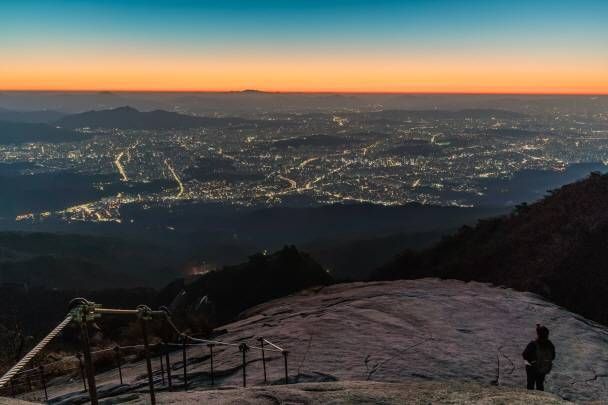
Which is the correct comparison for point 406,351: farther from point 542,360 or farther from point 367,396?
point 367,396

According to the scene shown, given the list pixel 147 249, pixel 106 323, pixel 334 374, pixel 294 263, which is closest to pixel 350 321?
pixel 334 374

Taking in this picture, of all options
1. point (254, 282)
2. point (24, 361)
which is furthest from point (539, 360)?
point (254, 282)

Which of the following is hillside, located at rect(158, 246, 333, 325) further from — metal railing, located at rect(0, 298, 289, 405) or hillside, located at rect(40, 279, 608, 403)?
metal railing, located at rect(0, 298, 289, 405)

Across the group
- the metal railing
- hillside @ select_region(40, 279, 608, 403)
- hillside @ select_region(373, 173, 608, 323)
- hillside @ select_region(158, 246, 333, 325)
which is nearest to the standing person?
hillside @ select_region(40, 279, 608, 403)

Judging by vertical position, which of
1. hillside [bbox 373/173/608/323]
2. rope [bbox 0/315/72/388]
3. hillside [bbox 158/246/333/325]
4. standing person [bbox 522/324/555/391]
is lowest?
hillside [bbox 158/246/333/325]

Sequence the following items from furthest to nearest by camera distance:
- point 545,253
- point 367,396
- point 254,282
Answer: point 254,282, point 545,253, point 367,396

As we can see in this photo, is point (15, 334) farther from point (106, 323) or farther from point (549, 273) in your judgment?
point (549, 273)
